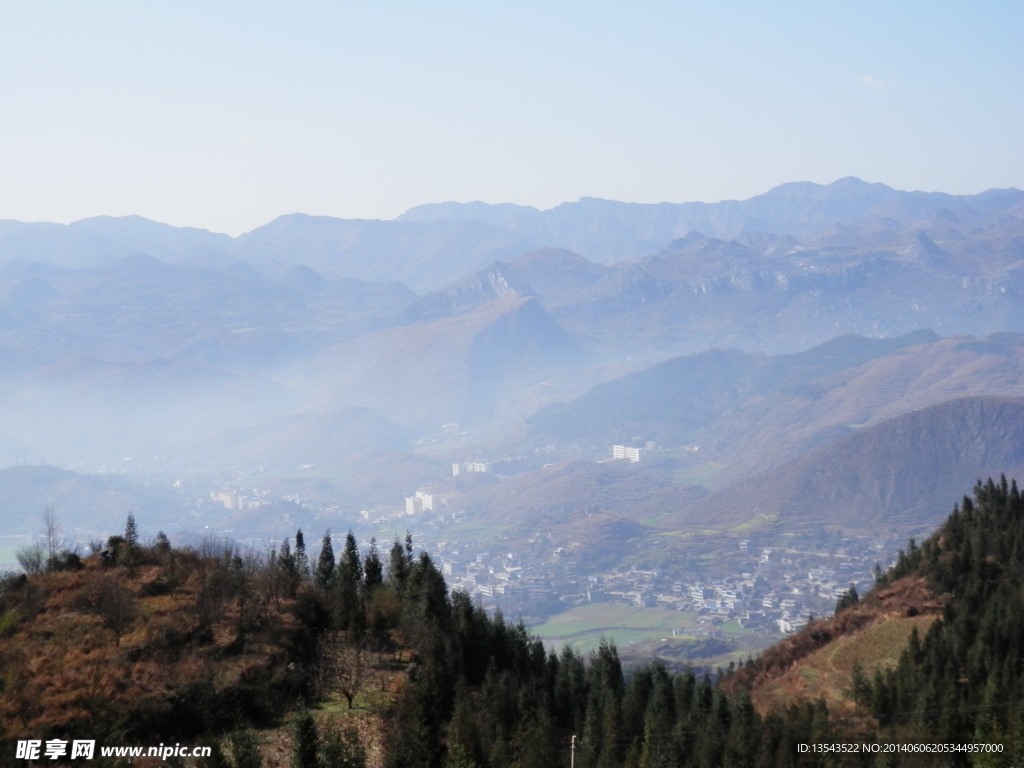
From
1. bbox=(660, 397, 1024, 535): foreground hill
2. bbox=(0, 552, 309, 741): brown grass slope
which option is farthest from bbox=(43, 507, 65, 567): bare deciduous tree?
bbox=(660, 397, 1024, 535): foreground hill

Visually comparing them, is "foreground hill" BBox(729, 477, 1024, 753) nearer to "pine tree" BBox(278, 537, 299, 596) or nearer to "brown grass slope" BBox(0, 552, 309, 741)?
"brown grass slope" BBox(0, 552, 309, 741)

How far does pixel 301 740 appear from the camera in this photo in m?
23.2

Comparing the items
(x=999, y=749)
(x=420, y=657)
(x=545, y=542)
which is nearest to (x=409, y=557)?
(x=420, y=657)

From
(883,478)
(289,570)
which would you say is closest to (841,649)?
(289,570)

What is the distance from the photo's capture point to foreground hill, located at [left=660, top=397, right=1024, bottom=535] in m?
178

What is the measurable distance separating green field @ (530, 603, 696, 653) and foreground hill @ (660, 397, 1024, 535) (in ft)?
173

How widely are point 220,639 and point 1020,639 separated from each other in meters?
36.9

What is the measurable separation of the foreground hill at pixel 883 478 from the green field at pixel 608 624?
5270 centimetres

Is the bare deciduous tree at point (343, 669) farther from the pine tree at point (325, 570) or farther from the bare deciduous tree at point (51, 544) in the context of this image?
the bare deciduous tree at point (51, 544)

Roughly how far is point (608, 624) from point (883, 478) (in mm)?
87369

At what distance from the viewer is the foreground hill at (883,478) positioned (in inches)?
7023

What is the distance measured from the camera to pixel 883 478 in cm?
18550

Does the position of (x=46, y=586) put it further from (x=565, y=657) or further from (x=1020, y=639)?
(x=1020, y=639)

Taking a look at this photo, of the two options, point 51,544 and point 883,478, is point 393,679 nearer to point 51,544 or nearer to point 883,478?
point 51,544
